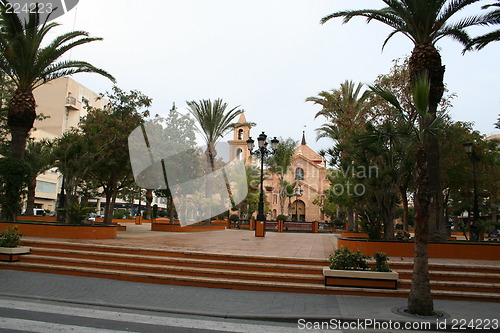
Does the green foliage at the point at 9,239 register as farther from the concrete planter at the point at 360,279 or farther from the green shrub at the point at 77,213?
the concrete planter at the point at 360,279

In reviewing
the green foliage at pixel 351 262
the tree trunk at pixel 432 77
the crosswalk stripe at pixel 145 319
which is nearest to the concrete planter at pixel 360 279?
the green foliage at pixel 351 262

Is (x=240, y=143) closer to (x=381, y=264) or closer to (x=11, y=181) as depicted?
(x=11, y=181)

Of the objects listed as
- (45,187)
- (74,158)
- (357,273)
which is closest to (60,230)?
(74,158)

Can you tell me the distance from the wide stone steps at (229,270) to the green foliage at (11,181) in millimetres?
5005

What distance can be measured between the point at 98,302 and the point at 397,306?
6165mm

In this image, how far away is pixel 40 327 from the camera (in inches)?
231

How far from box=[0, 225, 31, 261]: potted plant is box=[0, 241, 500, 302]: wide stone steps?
0.20 meters

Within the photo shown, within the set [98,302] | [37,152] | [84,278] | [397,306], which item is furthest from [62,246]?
[37,152]

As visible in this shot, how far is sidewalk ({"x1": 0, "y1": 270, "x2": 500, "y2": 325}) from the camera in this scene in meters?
7.02

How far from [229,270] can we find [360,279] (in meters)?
3.39

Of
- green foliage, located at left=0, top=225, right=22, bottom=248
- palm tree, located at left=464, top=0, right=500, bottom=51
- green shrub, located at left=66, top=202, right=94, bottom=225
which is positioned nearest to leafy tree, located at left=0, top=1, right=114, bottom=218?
green shrub, located at left=66, top=202, right=94, bottom=225

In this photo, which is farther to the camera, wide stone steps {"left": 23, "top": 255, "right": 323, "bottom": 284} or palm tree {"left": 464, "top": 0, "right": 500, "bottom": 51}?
palm tree {"left": 464, "top": 0, "right": 500, "bottom": 51}

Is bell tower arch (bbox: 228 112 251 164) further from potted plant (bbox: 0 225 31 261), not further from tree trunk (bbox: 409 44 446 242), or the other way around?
potted plant (bbox: 0 225 31 261)

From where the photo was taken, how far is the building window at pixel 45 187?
49.9 meters
